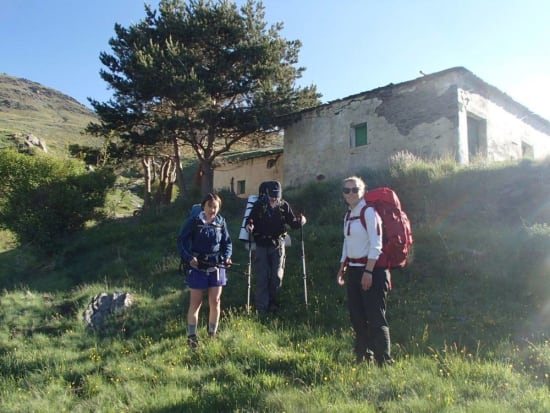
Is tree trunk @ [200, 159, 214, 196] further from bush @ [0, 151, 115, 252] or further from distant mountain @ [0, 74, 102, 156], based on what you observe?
distant mountain @ [0, 74, 102, 156]

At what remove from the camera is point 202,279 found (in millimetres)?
5277

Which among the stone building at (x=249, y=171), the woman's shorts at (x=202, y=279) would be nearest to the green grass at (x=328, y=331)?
the woman's shorts at (x=202, y=279)

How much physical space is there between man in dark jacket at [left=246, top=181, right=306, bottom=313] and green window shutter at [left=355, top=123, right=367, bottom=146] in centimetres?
969

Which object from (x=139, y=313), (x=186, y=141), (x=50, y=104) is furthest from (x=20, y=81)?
(x=139, y=313)

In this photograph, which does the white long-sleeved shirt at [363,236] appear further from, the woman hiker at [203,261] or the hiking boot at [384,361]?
the woman hiker at [203,261]

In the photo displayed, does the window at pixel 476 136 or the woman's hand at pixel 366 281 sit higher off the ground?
the window at pixel 476 136

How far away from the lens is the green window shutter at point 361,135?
15.2 metres

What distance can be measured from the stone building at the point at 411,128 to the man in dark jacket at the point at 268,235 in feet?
28.4

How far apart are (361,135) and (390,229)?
11.7 meters

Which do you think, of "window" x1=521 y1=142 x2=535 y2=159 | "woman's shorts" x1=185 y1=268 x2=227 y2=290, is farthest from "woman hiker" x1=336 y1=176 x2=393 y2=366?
"window" x1=521 y1=142 x2=535 y2=159

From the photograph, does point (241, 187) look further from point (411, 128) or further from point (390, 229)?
point (390, 229)

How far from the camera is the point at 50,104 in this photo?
98.1m

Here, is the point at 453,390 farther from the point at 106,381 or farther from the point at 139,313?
the point at 139,313

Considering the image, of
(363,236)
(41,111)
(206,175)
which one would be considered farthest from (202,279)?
(41,111)
